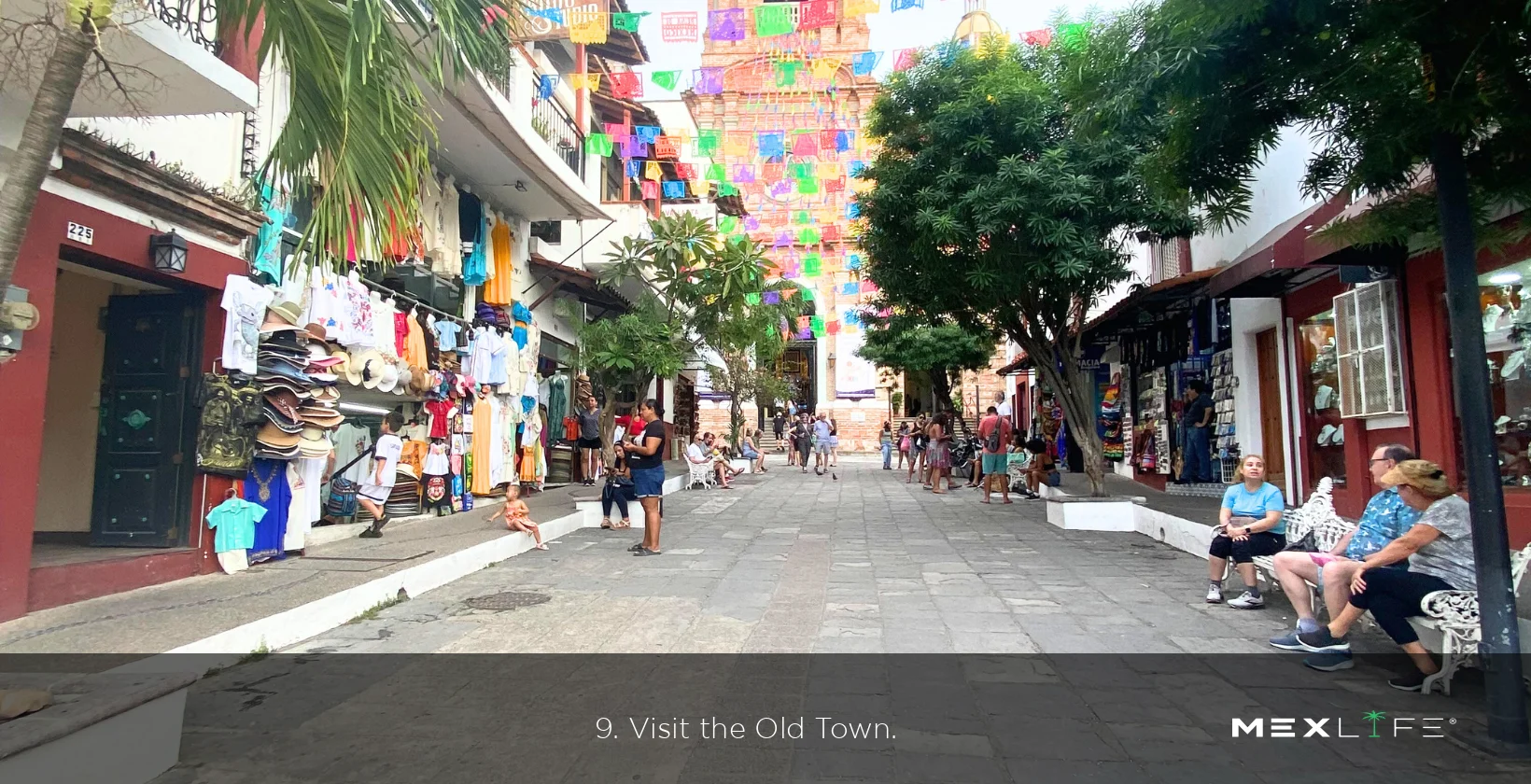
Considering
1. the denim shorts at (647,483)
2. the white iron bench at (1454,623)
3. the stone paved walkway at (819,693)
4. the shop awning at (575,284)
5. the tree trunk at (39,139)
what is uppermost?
the shop awning at (575,284)

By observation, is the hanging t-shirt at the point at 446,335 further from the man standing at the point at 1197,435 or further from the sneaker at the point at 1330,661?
the man standing at the point at 1197,435

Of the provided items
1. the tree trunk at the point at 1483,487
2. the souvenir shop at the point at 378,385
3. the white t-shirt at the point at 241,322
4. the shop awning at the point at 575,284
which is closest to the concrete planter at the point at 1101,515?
the tree trunk at the point at 1483,487

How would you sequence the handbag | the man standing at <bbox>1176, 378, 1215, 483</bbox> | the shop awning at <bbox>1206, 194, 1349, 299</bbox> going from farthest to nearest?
1. the man standing at <bbox>1176, 378, 1215, 483</bbox>
2. the handbag
3. the shop awning at <bbox>1206, 194, 1349, 299</bbox>

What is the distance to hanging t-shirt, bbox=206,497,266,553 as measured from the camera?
6.73 m

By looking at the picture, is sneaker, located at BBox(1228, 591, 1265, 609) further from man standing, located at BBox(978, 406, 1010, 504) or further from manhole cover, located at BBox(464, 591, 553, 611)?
man standing, located at BBox(978, 406, 1010, 504)

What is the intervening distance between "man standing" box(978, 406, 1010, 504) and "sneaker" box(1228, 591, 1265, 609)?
26.0ft

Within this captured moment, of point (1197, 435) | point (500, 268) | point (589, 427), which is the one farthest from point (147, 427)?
point (1197, 435)

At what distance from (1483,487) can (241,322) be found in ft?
27.2

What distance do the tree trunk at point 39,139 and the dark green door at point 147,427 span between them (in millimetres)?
4138

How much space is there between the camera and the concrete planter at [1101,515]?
10.6m

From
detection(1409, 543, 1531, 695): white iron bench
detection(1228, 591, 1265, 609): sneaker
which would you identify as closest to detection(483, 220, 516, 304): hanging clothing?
detection(1228, 591, 1265, 609): sneaker

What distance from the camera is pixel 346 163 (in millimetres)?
4367

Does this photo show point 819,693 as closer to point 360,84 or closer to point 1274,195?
point 360,84

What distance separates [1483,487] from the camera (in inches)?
141
